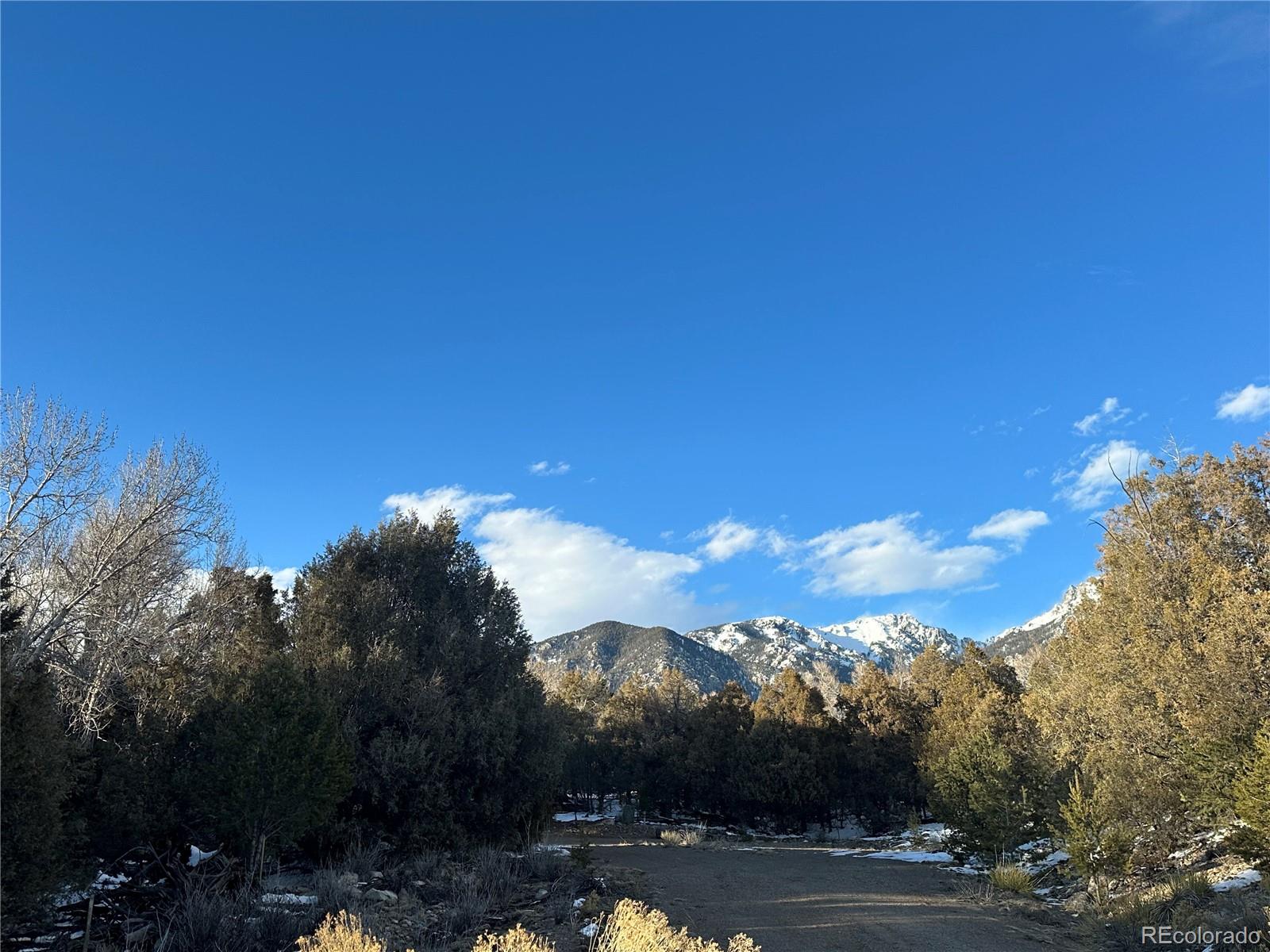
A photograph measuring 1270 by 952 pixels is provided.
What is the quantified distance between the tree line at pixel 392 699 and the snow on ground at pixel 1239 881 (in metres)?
0.90

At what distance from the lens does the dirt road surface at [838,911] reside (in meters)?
10.2

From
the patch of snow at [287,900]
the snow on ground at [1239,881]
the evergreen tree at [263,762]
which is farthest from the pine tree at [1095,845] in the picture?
the evergreen tree at [263,762]

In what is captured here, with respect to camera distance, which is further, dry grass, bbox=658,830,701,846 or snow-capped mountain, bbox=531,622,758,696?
snow-capped mountain, bbox=531,622,758,696

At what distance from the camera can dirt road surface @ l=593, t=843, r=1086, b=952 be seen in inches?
400

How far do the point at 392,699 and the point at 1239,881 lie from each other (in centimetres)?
1837

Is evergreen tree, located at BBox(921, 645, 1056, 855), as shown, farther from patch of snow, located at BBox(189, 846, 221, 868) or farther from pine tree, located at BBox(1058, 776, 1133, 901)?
patch of snow, located at BBox(189, 846, 221, 868)

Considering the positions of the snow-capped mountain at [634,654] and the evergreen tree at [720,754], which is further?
the snow-capped mountain at [634,654]

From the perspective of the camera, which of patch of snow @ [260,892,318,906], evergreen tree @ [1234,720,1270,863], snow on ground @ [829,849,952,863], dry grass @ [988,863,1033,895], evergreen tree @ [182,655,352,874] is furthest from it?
snow on ground @ [829,849,952,863]

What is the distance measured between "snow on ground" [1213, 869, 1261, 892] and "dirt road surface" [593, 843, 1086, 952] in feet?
9.56

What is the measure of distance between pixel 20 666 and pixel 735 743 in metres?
33.4

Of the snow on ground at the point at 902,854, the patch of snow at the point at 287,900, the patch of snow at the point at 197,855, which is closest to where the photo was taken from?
the patch of snow at the point at 287,900

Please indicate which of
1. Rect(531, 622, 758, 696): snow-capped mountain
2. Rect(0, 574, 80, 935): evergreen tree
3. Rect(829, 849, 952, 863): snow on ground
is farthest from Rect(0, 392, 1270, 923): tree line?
Rect(531, 622, 758, 696): snow-capped mountain

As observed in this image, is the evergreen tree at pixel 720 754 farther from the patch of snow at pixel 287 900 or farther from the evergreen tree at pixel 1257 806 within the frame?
the patch of snow at pixel 287 900

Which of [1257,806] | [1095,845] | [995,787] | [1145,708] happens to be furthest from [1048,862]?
[1257,806]
